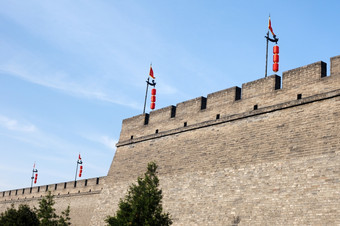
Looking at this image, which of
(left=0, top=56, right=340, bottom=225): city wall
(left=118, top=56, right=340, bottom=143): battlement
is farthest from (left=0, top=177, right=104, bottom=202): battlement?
(left=0, top=56, right=340, bottom=225): city wall

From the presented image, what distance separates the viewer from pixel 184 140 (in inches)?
578

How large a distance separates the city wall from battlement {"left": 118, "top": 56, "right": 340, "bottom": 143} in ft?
0.09

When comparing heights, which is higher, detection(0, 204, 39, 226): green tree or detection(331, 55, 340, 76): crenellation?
detection(331, 55, 340, 76): crenellation

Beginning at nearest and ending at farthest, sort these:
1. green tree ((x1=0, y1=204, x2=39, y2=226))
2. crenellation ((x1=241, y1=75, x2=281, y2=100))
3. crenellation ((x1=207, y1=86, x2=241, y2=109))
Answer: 1. crenellation ((x1=241, y1=75, x2=281, y2=100))
2. crenellation ((x1=207, y1=86, x2=241, y2=109))
3. green tree ((x1=0, y1=204, x2=39, y2=226))

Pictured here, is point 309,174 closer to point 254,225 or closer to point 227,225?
point 254,225

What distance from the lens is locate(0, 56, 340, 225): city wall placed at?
34.3 feet

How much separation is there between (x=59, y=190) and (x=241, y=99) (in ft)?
47.3

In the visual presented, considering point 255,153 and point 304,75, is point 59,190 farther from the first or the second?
point 304,75

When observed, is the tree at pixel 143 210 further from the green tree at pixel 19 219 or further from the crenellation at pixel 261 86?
the green tree at pixel 19 219

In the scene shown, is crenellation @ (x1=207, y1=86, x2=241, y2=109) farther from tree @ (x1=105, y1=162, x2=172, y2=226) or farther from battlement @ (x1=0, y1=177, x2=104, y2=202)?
battlement @ (x1=0, y1=177, x2=104, y2=202)

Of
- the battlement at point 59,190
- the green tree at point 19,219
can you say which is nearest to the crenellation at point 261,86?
the green tree at point 19,219

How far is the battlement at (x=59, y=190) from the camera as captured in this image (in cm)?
2230

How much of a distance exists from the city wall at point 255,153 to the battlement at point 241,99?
0.09ft

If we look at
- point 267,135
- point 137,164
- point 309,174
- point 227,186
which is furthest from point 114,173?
point 309,174
